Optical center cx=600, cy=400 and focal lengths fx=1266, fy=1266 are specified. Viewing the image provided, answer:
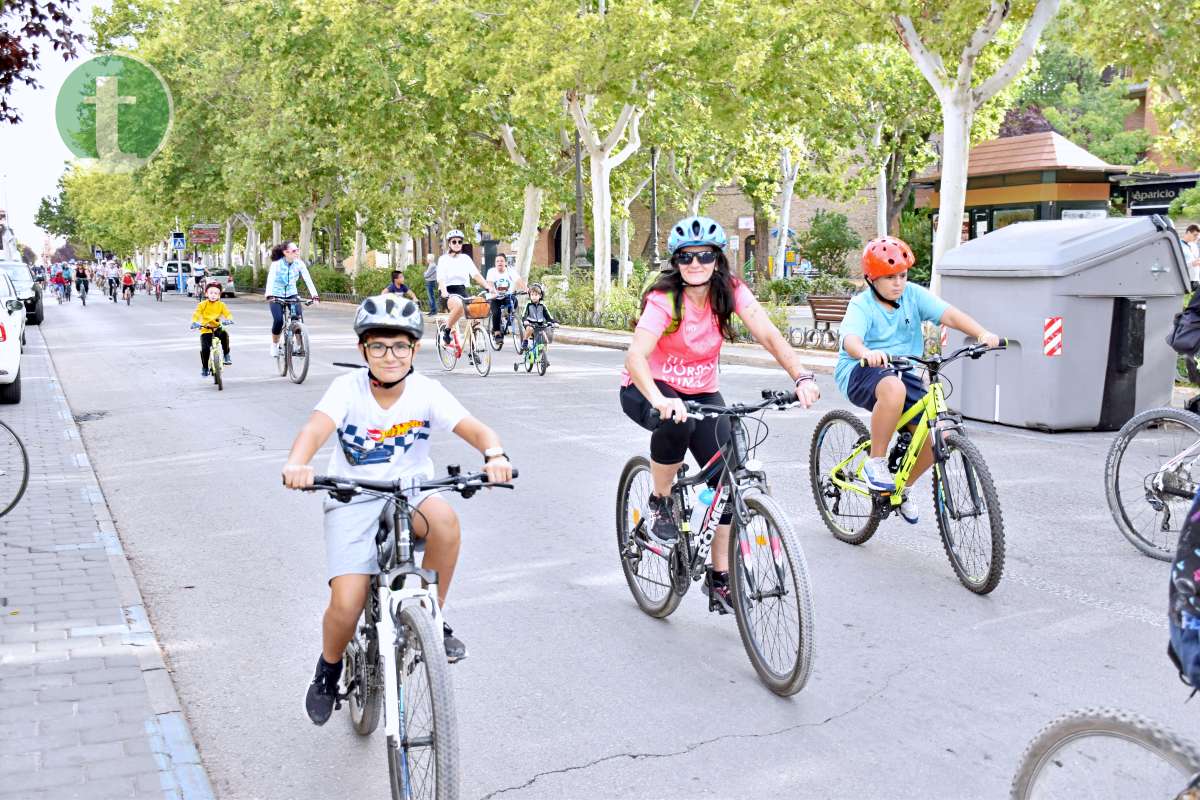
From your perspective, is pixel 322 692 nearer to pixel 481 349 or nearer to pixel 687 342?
pixel 687 342

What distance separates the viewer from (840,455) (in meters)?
7.32

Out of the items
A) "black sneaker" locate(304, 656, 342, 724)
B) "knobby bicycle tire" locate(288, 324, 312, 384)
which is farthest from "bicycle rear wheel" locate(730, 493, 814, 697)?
"knobby bicycle tire" locate(288, 324, 312, 384)

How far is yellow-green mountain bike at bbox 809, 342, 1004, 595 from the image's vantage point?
19.6ft

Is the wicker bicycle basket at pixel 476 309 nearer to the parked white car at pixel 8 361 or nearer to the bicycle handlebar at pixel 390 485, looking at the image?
the parked white car at pixel 8 361

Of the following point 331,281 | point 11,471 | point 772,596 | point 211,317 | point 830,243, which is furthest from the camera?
point 331,281

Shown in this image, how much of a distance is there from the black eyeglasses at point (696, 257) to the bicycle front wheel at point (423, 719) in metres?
2.26

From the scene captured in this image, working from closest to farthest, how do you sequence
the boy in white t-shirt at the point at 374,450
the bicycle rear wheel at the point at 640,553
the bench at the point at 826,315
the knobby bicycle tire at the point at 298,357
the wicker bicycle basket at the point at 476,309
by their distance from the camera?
the boy in white t-shirt at the point at 374,450
the bicycle rear wheel at the point at 640,553
the knobby bicycle tire at the point at 298,357
the wicker bicycle basket at the point at 476,309
the bench at the point at 826,315

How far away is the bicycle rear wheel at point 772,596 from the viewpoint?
455 cm

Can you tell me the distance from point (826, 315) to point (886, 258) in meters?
14.6

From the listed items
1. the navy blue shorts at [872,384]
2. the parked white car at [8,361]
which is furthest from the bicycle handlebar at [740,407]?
the parked white car at [8,361]

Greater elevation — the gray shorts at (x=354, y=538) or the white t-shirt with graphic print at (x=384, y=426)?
the white t-shirt with graphic print at (x=384, y=426)

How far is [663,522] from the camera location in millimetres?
5488

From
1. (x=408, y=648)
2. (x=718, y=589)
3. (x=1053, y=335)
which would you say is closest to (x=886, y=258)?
(x=718, y=589)

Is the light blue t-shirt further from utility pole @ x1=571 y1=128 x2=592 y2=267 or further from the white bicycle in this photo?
utility pole @ x1=571 y1=128 x2=592 y2=267
